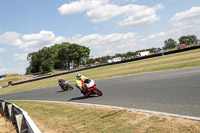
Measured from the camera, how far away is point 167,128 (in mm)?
4832

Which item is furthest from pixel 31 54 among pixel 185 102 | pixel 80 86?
pixel 185 102

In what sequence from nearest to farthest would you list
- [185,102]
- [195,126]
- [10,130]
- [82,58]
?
1. [195,126]
2. [185,102]
3. [10,130]
4. [82,58]

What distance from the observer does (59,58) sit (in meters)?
116

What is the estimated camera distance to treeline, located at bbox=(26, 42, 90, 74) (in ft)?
297

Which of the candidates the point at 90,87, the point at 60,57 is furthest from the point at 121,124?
the point at 60,57

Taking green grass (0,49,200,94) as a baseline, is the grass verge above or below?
below

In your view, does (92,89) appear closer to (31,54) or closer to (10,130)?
(10,130)

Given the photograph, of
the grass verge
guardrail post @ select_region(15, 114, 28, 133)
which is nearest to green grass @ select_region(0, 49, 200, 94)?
the grass verge

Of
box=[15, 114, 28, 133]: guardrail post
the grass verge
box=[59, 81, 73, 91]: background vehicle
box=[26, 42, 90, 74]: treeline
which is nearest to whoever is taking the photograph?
the grass verge

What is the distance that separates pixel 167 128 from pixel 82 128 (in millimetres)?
2513

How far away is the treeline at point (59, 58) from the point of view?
90500 millimetres

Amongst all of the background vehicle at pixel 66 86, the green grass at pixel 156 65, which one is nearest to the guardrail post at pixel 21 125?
the background vehicle at pixel 66 86

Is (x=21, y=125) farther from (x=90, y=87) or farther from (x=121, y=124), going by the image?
(x=90, y=87)

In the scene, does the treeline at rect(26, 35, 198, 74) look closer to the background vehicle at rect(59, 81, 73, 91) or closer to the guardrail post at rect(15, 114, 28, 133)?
the background vehicle at rect(59, 81, 73, 91)
